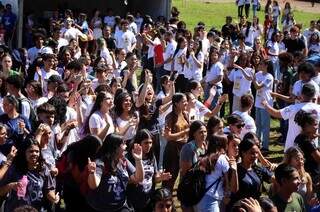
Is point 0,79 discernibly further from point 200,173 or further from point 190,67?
point 190,67

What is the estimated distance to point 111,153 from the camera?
7051mm

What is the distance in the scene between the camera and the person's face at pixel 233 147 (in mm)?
7379

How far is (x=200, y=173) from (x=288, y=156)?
96cm

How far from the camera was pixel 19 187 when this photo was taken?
6.53 meters

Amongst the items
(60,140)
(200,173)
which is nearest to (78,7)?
(60,140)

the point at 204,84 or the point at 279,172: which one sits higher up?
the point at 279,172

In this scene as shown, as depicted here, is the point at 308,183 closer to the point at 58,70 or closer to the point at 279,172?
the point at 279,172

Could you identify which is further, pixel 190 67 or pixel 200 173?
pixel 190 67

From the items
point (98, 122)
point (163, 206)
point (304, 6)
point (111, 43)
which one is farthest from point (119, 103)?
point (304, 6)

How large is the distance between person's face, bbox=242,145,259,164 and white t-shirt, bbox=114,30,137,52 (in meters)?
10.8

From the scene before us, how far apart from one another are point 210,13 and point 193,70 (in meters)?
22.8

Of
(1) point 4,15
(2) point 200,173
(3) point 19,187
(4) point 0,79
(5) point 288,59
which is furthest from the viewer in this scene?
(1) point 4,15

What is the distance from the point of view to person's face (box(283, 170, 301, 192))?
21.4 feet

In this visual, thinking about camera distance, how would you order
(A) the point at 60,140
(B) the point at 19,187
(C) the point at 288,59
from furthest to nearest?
(C) the point at 288,59 < (A) the point at 60,140 < (B) the point at 19,187
